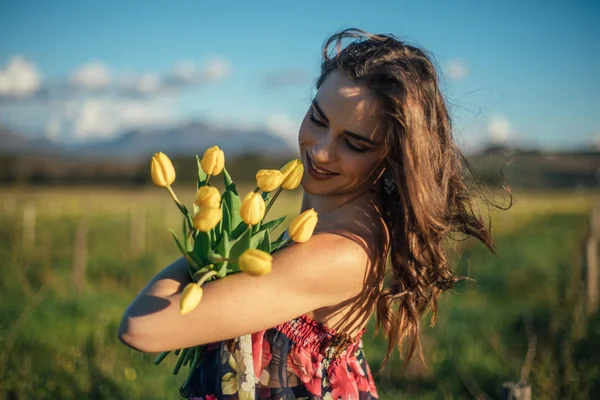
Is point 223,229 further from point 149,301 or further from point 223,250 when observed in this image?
point 149,301

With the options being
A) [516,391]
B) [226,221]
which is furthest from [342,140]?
[516,391]

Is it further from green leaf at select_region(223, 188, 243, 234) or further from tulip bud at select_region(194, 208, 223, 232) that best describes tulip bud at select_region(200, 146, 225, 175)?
tulip bud at select_region(194, 208, 223, 232)

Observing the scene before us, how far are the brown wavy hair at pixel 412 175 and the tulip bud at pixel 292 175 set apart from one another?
0.24m

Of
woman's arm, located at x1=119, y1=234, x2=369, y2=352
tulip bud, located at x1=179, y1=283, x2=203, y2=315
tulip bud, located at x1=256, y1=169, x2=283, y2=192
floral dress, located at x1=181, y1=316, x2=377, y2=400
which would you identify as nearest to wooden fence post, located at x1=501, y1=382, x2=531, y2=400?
floral dress, located at x1=181, y1=316, x2=377, y2=400

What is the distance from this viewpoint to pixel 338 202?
5.71 feet

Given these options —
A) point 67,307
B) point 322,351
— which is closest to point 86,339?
point 67,307

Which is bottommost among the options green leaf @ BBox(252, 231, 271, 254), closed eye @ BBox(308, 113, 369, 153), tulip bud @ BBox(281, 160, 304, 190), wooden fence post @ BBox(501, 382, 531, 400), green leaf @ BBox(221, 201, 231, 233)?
wooden fence post @ BBox(501, 382, 531, 400)

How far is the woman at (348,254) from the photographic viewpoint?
4.56 ft

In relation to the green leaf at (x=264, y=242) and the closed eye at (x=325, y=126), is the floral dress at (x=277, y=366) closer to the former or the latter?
the green leaf at (x=264, y=242)

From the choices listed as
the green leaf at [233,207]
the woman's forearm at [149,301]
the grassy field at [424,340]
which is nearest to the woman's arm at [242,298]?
the woman's forearm at [149,301]

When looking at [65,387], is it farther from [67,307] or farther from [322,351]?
[322,351]

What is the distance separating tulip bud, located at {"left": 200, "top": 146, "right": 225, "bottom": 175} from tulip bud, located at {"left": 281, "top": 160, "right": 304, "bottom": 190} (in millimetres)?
164

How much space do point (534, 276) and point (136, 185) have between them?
58.5m

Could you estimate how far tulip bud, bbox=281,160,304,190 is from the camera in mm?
1531
